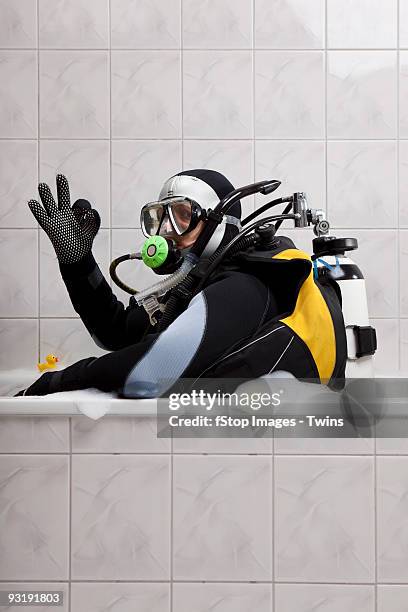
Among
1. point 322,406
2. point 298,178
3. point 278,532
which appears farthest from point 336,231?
point 278,532

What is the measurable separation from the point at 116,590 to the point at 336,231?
1518 millimetres

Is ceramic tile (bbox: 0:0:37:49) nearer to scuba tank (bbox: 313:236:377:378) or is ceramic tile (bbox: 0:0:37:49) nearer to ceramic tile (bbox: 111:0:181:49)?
ceramic tile (bbox: 111:0:181:49)

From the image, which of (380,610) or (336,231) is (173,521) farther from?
(336,231)

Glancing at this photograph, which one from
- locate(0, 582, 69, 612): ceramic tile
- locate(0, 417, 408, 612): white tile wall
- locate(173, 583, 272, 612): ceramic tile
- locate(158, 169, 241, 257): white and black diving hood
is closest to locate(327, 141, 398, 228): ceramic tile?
locate(158, 169, 241, 257): white and black diving hood

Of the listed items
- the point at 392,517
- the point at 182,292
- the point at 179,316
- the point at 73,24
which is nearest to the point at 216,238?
the point at 182,292

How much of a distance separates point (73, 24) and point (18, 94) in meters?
0.33

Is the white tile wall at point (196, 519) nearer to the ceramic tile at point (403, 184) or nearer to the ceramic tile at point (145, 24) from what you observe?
the ceramic tile at point (403, 184)

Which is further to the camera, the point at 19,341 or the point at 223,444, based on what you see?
the point at 19,341

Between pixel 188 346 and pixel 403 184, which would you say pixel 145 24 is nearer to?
pixel 403 184

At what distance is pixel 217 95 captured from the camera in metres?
2.57

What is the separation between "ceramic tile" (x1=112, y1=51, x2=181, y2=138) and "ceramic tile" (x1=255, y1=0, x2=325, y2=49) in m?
0.34

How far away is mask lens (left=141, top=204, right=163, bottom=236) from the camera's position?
200 cm

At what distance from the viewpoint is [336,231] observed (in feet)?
8.45

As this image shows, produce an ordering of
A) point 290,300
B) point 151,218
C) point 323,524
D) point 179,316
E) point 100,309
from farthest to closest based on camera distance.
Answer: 1. point 100,309
2. point 151,218
3. point 290,300
4. point 179,316
5. point 323,524
